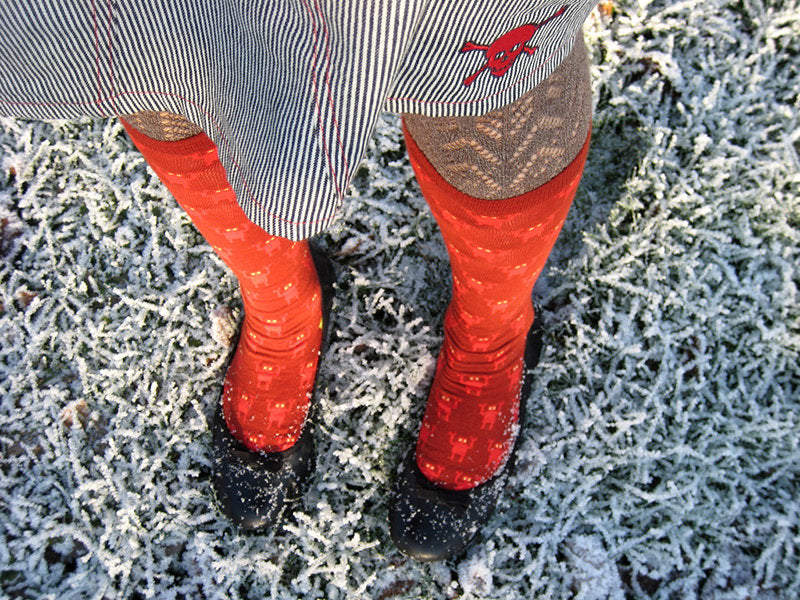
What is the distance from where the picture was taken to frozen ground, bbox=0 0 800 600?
1.43 metres

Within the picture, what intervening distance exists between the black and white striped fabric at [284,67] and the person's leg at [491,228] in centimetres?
14

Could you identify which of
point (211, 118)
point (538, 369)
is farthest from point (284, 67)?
point (538, 369)

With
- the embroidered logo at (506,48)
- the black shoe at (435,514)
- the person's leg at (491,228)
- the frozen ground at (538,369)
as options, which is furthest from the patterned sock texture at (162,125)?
the black shoe at (435,514)

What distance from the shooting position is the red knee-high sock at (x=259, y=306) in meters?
0.99

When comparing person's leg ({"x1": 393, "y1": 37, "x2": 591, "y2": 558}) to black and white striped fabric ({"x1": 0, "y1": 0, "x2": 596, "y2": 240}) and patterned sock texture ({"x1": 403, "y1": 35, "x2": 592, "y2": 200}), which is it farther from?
black and white striped fabric ({"x1": 0, "y1": 0, "x2": 596, "y2": 240})

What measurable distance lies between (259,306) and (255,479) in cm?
44

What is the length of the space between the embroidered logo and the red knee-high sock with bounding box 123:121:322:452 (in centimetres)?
51

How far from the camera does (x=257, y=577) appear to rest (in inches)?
56.4

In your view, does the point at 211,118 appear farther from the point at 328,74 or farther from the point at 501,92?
the point at 501,92

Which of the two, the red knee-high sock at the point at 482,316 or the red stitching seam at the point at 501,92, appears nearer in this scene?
the red stitching seam at the point at 501,92

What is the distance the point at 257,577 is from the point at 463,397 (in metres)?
0.70

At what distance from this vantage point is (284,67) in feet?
1.83

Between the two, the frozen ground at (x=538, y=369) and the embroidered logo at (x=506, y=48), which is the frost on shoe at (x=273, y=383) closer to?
the frozen ground at (x=538, y=369)

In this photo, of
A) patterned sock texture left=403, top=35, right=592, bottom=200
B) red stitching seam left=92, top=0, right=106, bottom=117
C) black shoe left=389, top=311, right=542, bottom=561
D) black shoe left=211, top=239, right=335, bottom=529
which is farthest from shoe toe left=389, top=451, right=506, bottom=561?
red stitching seam left=92, top=0, right=106, bottom=117
